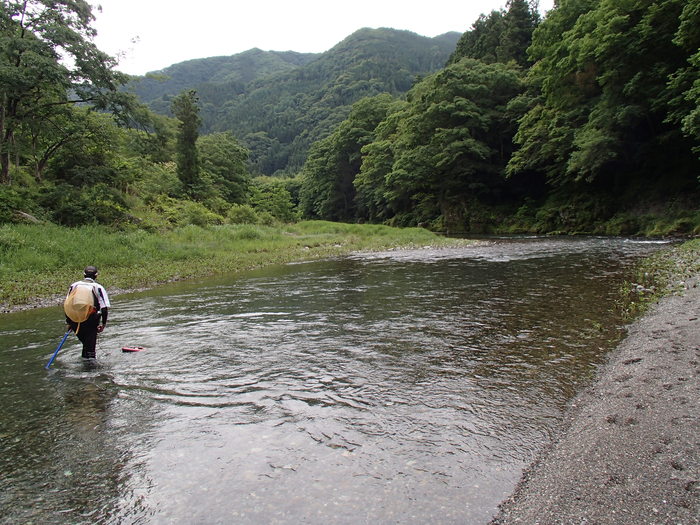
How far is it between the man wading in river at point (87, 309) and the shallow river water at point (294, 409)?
49 centimetres

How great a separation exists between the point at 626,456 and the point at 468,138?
153 feet

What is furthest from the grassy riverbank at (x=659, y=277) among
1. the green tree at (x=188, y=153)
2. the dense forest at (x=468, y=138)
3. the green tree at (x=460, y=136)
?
the green tree at (x=188, y=153)

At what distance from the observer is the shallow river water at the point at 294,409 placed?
12.1ft

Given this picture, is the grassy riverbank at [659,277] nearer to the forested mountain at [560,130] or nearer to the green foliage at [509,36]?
the forested mountain at [560,130]

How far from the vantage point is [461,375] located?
6191 millimetres

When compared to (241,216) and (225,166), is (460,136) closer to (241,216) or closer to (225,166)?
(241,216)

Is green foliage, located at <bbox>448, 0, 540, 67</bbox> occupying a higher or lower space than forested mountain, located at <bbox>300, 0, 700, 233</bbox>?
higher

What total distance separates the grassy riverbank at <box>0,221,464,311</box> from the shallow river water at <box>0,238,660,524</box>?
3.64 m

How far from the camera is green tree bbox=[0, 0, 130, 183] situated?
19.1m

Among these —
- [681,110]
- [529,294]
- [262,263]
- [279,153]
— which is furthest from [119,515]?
[279,153]

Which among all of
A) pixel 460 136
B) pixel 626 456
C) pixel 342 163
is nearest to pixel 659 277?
pixel 626 456

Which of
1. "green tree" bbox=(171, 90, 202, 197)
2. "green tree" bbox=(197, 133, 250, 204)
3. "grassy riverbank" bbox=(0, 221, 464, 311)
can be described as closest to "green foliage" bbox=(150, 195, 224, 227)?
"grassy riverbank" bbox=(0, 221, 464, 311)

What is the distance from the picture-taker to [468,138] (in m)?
46.7

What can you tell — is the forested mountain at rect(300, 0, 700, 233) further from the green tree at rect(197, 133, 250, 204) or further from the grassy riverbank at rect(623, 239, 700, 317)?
the green tree at rect(197, 133, 250, 204)
